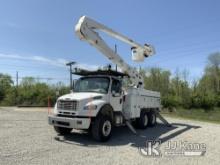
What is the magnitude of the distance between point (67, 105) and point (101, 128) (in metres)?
1.43

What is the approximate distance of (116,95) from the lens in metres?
9.73

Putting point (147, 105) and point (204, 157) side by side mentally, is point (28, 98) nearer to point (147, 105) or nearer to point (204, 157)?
point (147, 105)

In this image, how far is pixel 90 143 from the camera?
27.2 ft

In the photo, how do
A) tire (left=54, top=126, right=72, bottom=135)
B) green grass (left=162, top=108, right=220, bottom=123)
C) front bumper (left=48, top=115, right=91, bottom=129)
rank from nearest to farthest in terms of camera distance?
front bumper (left=48, top=115, right=91, bottom=129) → tire (left=54, top=126, right=72, bottom=135) → green grass (left=162, top=108, right=220, bottom=123)

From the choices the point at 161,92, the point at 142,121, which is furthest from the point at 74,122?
the point at 161,92

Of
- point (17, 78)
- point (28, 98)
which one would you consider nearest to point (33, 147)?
point (28, 98)

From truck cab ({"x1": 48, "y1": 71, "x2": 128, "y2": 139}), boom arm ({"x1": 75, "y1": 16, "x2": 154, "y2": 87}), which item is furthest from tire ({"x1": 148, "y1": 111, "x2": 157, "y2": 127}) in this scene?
truck cab ({"x1": 48, "y1": 71, "x2": 128, "y2": 139})

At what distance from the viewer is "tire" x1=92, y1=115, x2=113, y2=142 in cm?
841

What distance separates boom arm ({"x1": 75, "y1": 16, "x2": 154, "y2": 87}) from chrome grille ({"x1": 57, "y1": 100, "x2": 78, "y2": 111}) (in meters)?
2.65

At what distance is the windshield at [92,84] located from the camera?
9.48m

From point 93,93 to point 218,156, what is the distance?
4.54 m

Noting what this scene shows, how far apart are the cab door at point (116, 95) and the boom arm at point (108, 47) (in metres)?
1.53

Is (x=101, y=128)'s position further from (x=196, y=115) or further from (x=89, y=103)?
(x=196, y=115)

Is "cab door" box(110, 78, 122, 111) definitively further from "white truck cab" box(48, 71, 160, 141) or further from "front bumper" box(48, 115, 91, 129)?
"front bumper" box(48, 115, 91, 129)
